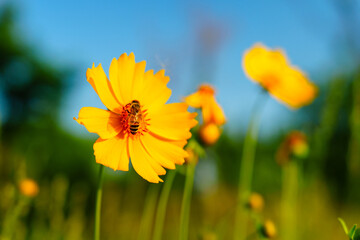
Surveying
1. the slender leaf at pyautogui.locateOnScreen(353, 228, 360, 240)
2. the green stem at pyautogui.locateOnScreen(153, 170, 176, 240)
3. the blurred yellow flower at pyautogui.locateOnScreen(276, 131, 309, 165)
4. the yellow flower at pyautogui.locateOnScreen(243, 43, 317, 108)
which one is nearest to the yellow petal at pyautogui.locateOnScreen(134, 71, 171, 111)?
the green stem at pyautogui.locateOnScreen(153, 170, 176, 240)

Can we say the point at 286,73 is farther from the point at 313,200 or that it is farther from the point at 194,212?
the point at 194,212

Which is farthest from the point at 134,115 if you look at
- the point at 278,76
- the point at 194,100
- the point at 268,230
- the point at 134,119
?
the point at 278,76

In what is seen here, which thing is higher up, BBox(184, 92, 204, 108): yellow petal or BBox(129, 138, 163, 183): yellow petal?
BBox(184, 92, 204, 108): yellow petal

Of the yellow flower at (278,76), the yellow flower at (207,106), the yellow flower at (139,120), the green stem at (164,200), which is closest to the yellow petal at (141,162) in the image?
the yellow flower at (139,120)

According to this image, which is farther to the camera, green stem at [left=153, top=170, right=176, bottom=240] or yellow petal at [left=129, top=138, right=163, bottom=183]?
green stem at [left=153, top=170, right=176, bottom=240]

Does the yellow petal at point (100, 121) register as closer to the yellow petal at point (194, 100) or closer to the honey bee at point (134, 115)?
the honey bee at point (134, 115)

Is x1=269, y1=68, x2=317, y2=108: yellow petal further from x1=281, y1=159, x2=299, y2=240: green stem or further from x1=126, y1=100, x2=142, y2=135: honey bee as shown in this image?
x1=126, y1=100, x2=142, y2=135: honey bee
